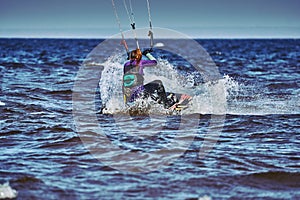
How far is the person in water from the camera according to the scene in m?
11.0

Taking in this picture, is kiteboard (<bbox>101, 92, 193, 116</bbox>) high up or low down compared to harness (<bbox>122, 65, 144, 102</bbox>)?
down

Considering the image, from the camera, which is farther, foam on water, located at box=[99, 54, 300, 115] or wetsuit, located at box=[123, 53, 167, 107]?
foam on water, located at box=[99, 54, 300, 115]

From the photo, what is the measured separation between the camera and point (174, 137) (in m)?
8.81

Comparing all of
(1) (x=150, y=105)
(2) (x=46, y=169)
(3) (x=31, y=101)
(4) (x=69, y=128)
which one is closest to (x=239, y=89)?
(1) (x=150, y=105)

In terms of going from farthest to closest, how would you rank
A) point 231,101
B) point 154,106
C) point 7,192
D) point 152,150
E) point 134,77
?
1. point 231,101
2. point 154,106
3. point 134,77
4. point 152,150
5. point 7,192

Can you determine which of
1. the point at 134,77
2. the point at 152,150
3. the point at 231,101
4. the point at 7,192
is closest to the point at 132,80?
the point at 134,77

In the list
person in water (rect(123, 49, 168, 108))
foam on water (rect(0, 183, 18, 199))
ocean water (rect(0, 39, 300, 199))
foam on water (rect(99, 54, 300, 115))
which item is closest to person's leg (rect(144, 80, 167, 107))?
person in water (rect(123, 49, 168, 108))

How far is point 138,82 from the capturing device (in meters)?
11.1

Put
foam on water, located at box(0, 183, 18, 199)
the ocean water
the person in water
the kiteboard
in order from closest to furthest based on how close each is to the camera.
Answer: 1. foam on water, located at box(0, 183, 18, 199)
2. the ocean water
3. the person in water
4. the kiteboard

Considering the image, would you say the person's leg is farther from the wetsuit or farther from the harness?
the harness

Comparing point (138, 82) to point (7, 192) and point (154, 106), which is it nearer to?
point (154, 106)

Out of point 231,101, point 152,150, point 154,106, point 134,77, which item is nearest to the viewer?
point 152,150

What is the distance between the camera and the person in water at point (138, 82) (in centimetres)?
1102

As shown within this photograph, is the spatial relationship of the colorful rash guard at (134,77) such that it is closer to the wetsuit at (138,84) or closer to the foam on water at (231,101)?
the wetsuit at (138,84)
